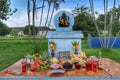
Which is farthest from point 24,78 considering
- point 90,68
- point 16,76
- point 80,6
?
point 80,6

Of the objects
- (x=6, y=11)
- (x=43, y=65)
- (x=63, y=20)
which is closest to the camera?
(x=43, y=65)

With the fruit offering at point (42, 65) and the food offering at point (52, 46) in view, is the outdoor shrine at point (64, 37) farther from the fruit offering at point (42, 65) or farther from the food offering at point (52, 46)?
the fruit offering at point (42, 65)

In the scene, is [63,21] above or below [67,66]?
above

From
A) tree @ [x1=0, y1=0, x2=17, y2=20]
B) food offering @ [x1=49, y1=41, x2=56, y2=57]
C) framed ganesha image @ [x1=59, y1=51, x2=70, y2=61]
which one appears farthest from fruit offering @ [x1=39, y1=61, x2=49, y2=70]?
tree @ [x1=0, y1=0, x2=17, y2=20]

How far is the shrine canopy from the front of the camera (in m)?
7.86

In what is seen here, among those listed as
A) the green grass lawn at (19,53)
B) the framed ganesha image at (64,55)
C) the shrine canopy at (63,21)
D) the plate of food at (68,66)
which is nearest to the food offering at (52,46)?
the framed ganesha image at (64,55)

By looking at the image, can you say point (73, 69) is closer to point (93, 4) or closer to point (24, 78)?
point (24, 78)

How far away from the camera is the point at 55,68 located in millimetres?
5664

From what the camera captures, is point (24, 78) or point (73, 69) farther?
point (73, 69)

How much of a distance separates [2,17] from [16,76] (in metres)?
13.3

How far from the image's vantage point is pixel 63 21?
7.88 m

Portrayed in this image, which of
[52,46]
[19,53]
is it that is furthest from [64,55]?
[19,53]

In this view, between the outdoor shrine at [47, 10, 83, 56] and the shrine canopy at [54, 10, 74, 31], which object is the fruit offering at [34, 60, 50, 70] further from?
the shrine canopy at [54, 10, 74, 31]

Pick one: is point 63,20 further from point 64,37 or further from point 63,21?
point 64,37
